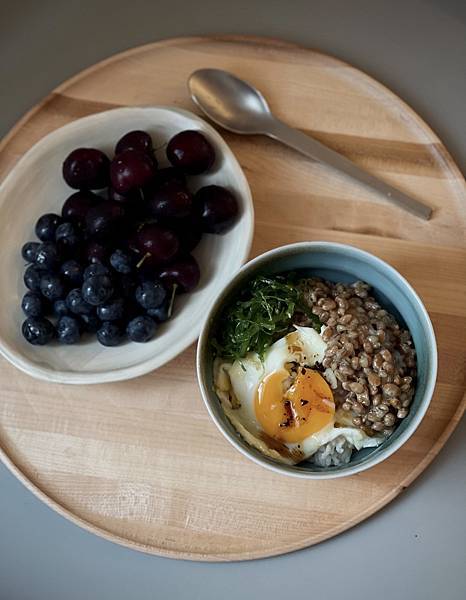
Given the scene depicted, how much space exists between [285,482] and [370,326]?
0.30 meters

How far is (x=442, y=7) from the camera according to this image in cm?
143

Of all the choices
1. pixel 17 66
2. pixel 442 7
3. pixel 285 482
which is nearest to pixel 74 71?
pixel 17 66

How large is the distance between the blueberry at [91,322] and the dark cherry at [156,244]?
132 mm

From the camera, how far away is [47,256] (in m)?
1.23

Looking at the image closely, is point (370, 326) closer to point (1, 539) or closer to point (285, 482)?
point (285, 482)

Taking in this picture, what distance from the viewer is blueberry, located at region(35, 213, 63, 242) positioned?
127 cm

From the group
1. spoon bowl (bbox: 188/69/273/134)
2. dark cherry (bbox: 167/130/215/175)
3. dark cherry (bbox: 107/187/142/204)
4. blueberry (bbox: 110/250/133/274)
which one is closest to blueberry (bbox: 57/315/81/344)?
blueberry (bbox: 110/250/133/274)

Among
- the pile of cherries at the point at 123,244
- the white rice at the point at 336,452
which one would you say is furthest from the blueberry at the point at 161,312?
the white rice at the point at 336,452

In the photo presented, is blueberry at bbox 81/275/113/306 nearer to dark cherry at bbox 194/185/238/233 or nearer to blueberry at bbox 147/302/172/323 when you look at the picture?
blueberry at bbox 147/302/172/323

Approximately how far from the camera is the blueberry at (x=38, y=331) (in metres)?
1.23

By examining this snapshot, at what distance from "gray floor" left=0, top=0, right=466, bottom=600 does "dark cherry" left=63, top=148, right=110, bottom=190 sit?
9.8 inches

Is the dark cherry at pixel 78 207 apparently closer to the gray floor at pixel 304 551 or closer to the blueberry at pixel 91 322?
the blueberry at pixel 91 322

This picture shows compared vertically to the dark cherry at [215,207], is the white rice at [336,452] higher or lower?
lower

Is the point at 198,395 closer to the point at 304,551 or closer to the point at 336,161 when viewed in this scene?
the point at 304,551
